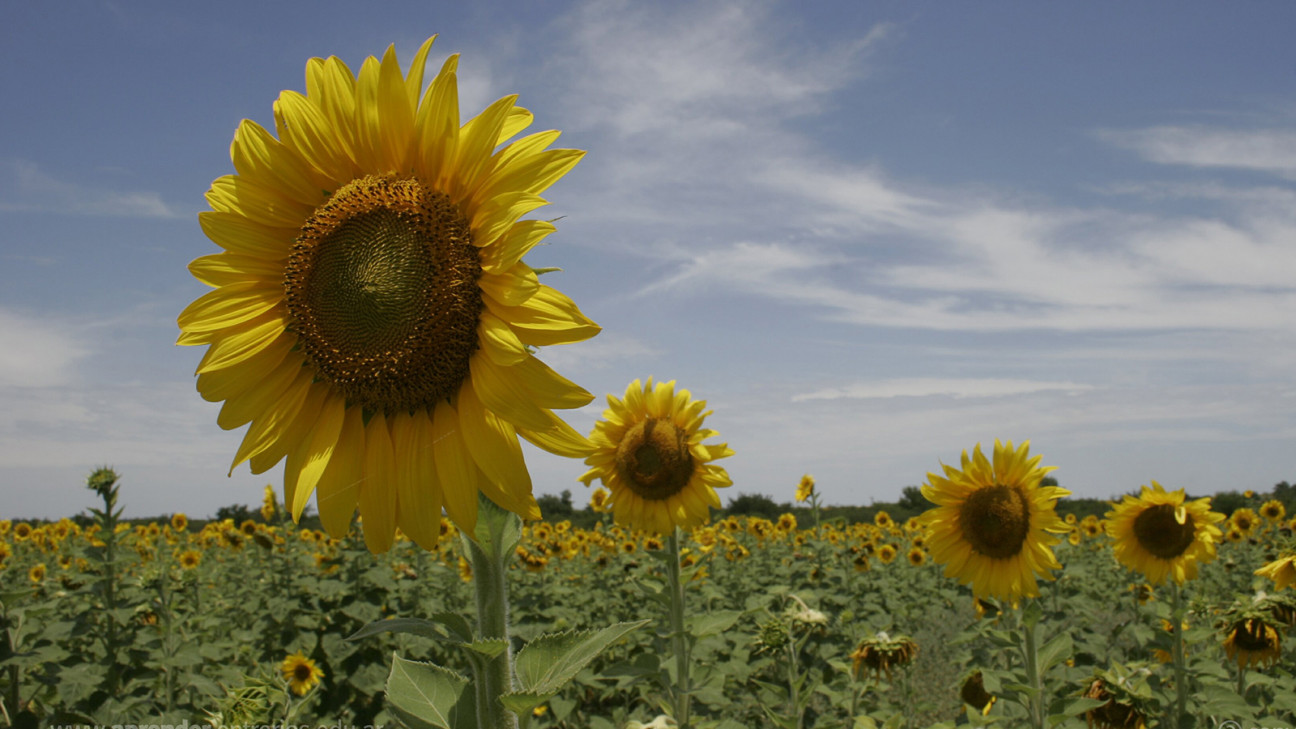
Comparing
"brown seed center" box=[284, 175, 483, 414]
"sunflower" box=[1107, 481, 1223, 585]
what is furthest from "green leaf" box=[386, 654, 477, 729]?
"sunflower" box=[1107, 481, 1223, 585]

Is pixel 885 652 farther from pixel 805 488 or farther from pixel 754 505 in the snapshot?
pixel 754 505

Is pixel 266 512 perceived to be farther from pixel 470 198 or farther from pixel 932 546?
pixel 470 198

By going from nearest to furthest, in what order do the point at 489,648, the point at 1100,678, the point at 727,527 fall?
the point at 489,648
the point at 1100,678
the point at 727,527

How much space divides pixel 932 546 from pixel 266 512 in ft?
27.7

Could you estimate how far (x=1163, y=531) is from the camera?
19.5 feet

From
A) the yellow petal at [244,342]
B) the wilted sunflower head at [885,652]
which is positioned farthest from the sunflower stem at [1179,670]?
the yellow petal at [244,342]

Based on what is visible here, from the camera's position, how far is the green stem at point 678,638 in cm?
418

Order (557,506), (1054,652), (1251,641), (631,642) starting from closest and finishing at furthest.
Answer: (1054,652) < (1251,641) < (631,642) < (557,506)

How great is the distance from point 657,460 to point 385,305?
11.5 feet

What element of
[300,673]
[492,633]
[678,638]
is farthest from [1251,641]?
[300,673]

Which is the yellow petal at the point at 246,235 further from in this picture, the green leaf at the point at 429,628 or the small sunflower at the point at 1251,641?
the small sunflower at the point at 1251,641

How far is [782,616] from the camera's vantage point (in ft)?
17.0

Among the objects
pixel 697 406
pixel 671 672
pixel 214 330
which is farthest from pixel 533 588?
pixel 214 330

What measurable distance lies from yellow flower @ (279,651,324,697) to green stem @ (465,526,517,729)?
560 centimetres
